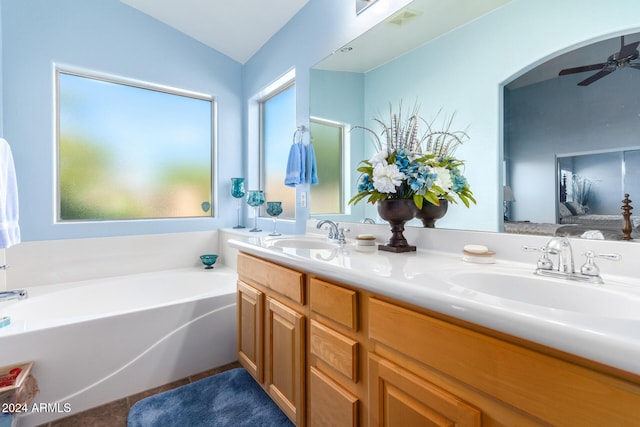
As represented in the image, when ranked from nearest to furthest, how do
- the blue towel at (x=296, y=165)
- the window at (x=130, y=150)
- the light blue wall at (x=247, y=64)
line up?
the light blue wall at (x=247, y=64) < the blue towel at (x=296, y=165) < the window at (x=130, y=150)

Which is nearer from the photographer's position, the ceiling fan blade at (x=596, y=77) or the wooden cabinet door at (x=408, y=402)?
the wooden cabinet door at (x=408, y=402)

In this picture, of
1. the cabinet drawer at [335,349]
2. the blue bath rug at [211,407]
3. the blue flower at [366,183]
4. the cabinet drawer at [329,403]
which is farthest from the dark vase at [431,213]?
the blue bath rug at [211,407]

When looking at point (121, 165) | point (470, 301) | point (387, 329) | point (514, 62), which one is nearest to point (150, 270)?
point (121, 165)

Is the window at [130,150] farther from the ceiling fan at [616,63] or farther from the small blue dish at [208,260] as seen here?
the ceiling fan at [616,63]

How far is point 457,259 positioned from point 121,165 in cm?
266

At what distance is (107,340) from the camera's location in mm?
1658

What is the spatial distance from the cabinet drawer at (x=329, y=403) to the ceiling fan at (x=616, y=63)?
4.03 feet

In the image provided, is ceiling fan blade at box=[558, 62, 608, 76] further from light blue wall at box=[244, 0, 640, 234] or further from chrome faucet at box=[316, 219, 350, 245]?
chrome faucet at box=[316, 219, 350, 245]

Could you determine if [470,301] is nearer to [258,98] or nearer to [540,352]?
[540,352]

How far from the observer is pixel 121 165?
2.56 meters

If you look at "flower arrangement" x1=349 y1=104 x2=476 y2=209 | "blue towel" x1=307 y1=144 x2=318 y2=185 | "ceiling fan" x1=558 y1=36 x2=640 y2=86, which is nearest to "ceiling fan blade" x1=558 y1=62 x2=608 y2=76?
"ceiling fan" x1=558 y1=36 x2=640 y2=86

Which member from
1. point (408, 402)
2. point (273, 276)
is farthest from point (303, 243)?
point (408, 402)

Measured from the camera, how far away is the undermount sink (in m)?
0.71

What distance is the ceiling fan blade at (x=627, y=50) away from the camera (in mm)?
853
